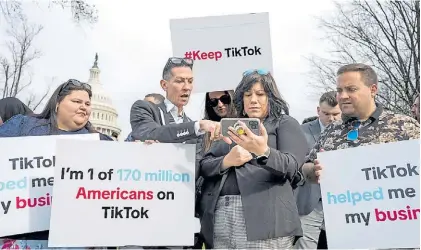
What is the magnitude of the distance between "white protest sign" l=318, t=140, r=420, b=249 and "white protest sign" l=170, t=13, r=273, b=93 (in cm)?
153

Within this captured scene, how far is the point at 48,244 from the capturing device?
129 inches

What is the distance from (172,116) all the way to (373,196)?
1609mm

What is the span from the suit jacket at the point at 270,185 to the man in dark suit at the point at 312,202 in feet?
3.24

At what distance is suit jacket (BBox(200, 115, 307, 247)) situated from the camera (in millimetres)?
2975

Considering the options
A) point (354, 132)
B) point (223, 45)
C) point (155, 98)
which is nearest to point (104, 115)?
point (155, 98)

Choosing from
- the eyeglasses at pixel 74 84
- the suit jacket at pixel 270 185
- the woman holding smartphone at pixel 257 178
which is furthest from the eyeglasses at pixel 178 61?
the suit jacket at pixel 270 185

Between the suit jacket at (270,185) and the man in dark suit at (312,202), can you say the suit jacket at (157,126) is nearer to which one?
the suit jacket at (270,185)

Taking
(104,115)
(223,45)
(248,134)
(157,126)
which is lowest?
(248,134)

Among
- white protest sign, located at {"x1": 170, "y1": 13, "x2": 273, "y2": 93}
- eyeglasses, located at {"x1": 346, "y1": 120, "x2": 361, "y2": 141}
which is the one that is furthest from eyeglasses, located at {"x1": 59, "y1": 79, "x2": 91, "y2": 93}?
eyeglasses, located at {"x1": 346, "y1": 120, "x2": 361, "y2": 141}

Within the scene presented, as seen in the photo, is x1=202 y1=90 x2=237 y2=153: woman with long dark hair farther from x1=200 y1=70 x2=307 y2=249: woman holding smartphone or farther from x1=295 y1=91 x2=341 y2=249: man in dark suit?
x1=200 y1=70 x2=307 y2=249: woman holding smartphone

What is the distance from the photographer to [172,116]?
3.91m

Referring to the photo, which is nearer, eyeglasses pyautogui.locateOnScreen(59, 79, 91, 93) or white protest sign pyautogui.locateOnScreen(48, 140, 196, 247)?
white protest sign pyautogui.locateOnScreen(48, 140, 196, 247)

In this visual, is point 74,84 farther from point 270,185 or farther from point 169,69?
point 270,185

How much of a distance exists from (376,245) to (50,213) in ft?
7.20
